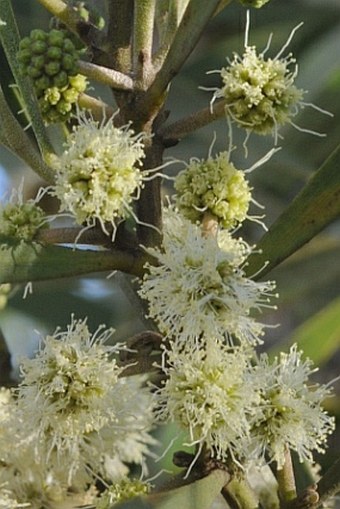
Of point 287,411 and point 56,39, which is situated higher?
Result: point 56,39

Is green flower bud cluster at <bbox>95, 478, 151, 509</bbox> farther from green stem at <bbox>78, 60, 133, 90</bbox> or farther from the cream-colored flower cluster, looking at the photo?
green stem at <bbox>78, 60, 133, 90</bbox>

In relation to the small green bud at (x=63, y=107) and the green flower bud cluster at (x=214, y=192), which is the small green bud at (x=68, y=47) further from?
the green flower bud cluster at (x=214, y=192)

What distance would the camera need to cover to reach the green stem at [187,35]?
3.43ft

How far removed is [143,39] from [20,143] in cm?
19

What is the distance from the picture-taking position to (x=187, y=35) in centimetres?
105

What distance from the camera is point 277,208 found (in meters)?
2.04

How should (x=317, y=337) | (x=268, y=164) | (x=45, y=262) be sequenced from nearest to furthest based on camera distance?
(x=45, y=262) → (x=317, y=337) → (x=268, y=164)

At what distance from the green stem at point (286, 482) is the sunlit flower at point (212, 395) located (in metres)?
0.06

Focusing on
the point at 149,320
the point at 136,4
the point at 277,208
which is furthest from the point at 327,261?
the point at 136,4

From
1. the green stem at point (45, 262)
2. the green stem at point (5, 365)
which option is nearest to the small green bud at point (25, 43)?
the green stem at point (45, 262)

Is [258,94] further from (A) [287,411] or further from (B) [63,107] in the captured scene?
(A) [287,411]

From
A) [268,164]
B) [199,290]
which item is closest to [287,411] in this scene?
[199,290]

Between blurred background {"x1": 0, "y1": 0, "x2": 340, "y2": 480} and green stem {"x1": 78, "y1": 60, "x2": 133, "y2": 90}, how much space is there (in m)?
0.56

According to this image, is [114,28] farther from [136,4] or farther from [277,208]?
[277,208]
